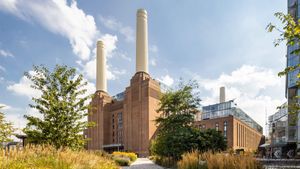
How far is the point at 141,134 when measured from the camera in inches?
2426

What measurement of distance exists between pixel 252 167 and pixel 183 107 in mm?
Answer: 14590

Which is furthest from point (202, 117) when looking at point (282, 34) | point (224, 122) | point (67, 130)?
point (282, 34)

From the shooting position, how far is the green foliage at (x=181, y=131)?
19.6m

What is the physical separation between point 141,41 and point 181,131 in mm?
45732

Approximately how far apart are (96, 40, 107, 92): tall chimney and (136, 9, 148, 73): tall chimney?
16.8 metres

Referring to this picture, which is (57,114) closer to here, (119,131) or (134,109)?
(134,109)

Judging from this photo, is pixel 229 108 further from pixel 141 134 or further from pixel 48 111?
pixel 48 111

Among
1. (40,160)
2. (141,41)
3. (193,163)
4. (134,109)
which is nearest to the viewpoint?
(40,160)

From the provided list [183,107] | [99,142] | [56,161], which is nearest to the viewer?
[56,161]

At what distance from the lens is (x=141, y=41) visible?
209ft

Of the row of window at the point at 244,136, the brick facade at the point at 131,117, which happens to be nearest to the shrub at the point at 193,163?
the brick facade at the point at 131,117

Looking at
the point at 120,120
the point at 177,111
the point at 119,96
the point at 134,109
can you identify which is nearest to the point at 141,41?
the point at 134,109

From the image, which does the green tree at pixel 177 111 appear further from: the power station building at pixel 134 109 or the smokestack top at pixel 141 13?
the smokestack top at pixel 141 13

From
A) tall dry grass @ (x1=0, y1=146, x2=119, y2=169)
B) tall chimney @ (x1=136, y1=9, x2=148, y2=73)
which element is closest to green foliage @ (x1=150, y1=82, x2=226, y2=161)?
tall dry grass @ (x1=0, y1=146, x2=119, y2=169)
